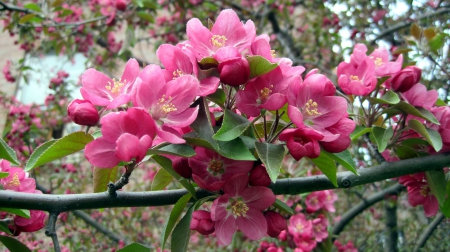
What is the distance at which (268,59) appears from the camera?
3.67 feet

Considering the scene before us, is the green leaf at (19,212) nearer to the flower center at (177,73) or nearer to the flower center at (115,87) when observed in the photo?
the flower center at (115,87)

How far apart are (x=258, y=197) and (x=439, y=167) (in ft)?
2.27

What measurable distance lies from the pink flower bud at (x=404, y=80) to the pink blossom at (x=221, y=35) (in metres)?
0.58

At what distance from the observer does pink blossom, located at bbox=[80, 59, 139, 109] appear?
3.53 ft

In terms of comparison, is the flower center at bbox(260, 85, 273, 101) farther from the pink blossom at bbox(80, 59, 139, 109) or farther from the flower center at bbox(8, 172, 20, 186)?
the flower center at bbox(8, 172, 20, 186)

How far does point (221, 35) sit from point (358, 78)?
0.54 metres

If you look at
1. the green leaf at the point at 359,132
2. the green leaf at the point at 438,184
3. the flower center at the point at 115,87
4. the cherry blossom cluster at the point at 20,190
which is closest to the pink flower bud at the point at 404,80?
the green leaf at the point at 359,132

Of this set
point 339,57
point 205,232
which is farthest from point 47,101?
point 205,232

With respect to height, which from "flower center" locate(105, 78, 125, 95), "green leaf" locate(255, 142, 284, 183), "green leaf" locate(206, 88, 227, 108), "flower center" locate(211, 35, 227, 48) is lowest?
"green leaf" locate(255, 142, 284, 183)

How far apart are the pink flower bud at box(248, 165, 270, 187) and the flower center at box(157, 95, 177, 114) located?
26 cm

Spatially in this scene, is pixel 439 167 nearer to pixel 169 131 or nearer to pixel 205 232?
pixel 205 232

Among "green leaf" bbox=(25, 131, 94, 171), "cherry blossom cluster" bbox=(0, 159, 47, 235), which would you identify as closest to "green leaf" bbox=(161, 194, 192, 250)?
"green leaf" bbox=(25, 131, 94, 171)

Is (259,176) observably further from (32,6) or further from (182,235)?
(32,6)

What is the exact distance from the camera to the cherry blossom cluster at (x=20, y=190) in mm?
1247
